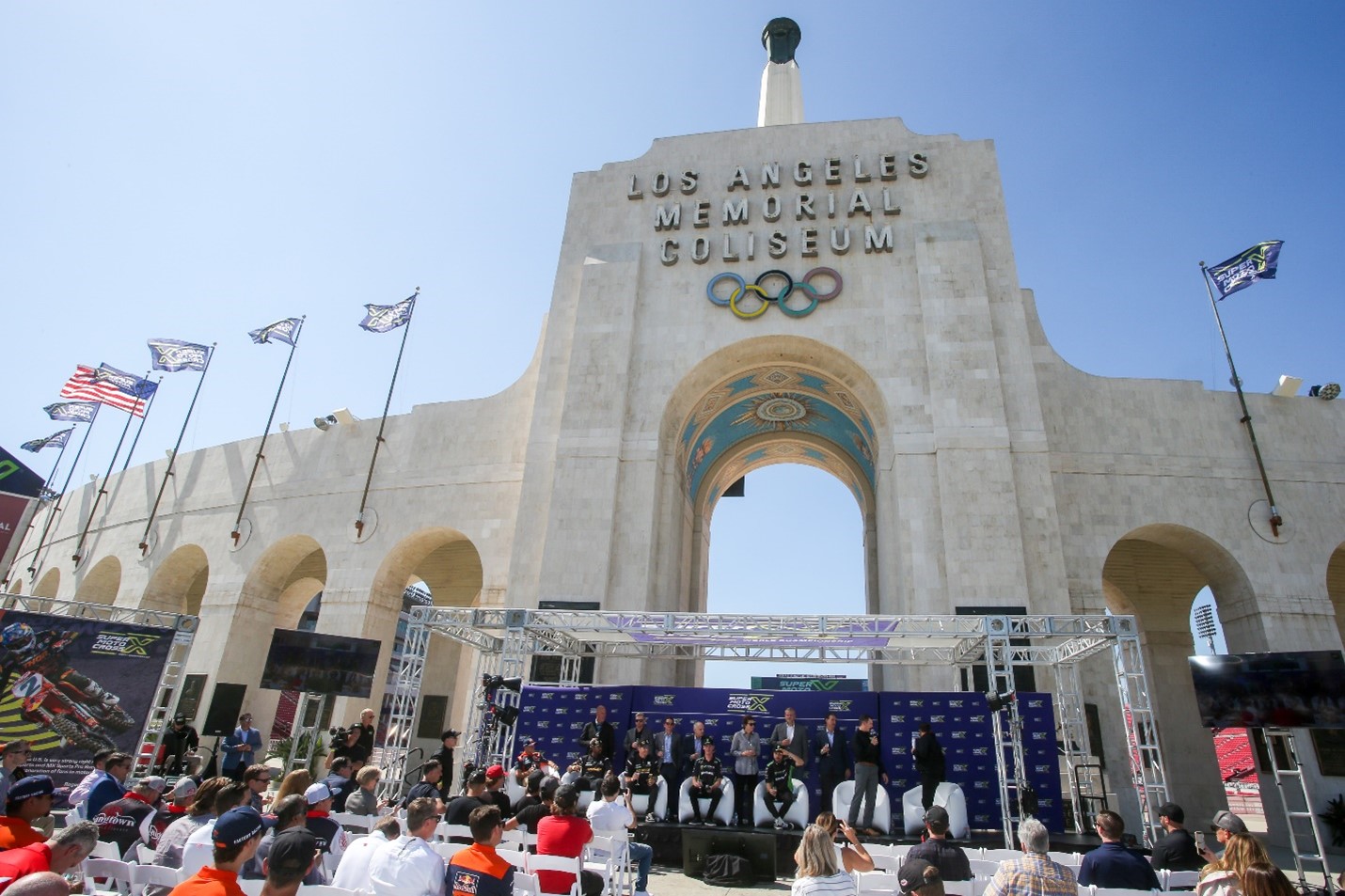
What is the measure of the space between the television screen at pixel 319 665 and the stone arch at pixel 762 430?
32.6 ft

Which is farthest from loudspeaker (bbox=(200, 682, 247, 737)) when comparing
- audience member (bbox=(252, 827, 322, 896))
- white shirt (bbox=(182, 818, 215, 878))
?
audience member (bbox=(252, 827, 322, 896))

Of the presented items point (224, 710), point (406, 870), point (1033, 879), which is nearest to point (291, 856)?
point (406, 870)

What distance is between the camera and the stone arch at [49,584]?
3816cm

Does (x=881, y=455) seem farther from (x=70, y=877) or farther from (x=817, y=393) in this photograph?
(x=70, y=877)

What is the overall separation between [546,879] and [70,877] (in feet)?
14.6

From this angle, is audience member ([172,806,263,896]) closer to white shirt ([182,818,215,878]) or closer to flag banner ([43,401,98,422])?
white shirt ([182,818,215,878])

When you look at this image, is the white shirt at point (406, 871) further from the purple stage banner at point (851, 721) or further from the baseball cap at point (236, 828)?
the purple stage banner at point (851, 721)

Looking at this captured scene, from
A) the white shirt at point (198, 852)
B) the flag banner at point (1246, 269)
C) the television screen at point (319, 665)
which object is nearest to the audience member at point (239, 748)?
the television screen at point (319, 665)

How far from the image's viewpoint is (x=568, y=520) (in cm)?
2350

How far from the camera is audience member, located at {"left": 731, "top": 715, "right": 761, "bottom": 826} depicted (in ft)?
48.9

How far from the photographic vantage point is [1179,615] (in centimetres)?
2898

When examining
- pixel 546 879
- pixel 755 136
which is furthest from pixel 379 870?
pixel 755 136

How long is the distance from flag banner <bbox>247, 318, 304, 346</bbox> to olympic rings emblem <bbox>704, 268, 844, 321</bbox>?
51.3 ft

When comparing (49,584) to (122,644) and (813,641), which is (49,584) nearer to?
(122,644)
